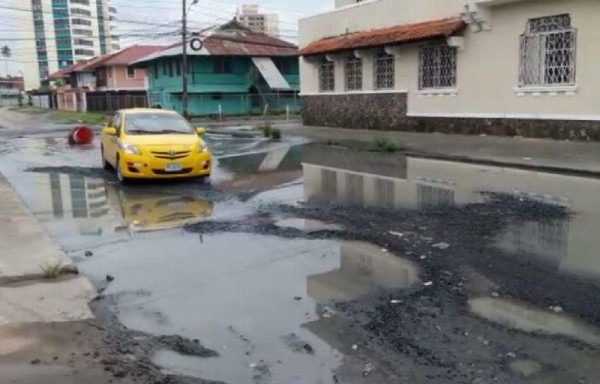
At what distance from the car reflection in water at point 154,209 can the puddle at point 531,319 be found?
484cm

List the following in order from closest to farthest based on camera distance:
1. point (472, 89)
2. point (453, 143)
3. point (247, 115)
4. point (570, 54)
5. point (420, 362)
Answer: point (420, 362) < point (570, 54) < point (453, 143) < point (472, 89) < point (247, 115)

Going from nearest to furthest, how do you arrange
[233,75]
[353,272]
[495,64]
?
1. [353,272]
2. [495,64]
3. [233,75]

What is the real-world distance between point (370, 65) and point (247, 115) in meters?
25.1

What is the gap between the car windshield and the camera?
1412 centimetres

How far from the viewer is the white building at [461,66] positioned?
18141 millimetres

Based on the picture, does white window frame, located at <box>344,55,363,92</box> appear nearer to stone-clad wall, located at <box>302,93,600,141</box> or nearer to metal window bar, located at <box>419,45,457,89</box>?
stone-clad wall, located at <box>302,93,600,141</box>

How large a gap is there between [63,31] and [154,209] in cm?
6695

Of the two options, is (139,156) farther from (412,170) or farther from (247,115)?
(247,115)

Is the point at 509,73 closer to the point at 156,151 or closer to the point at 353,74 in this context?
→ the point at 353,74

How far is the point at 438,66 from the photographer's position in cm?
2309

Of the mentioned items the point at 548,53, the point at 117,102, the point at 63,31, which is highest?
the point at 63,31

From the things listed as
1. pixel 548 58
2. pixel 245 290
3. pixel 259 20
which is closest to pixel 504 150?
pixel 548 58

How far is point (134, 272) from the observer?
6.93 metres

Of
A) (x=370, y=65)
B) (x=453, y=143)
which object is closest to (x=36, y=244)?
(x=453, y=143)
